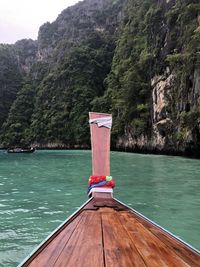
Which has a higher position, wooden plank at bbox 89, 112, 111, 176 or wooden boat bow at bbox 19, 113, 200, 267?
wooden plank at bbox 89, 112, 111, 176

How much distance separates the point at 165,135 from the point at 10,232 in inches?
1133

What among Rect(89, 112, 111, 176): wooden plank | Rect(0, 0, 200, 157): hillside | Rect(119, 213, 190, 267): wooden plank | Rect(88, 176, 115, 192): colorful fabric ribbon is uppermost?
Rect(0, 0, 200, 157): hillside

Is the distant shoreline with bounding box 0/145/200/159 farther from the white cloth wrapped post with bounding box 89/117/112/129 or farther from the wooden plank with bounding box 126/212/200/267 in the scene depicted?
the wooden plank with bounding box 126/212/200/267

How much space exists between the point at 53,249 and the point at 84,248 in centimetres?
27

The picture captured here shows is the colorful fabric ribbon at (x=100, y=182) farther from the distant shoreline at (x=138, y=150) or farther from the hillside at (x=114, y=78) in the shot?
the distant shoreline at (x=138, y=150)

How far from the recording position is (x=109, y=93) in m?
53.5

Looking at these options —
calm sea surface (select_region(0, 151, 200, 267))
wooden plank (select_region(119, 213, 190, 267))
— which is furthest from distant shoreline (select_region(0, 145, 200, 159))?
wooden plank (select_region(119, 213, 190, 267))

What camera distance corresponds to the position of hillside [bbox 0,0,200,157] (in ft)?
97.6

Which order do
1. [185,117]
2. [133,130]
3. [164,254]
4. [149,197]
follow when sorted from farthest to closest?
[133,130], [185,117], [149,197], [164,254]

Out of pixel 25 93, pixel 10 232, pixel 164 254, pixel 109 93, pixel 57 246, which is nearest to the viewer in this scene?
pixel 164 254

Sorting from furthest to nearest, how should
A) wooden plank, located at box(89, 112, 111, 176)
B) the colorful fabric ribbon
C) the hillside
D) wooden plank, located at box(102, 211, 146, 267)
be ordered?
1. the hillside
2. wooden plank, located at box(89, 112, 111, 176)
3. the colorful fabric ribbon
4. wooden plank, located at box(102, 211, 146, 267)

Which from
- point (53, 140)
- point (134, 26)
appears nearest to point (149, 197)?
point (134, 26)

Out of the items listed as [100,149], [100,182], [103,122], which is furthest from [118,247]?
[103,122]

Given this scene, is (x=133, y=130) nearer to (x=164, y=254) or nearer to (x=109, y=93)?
(x=109, y=93)
